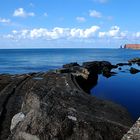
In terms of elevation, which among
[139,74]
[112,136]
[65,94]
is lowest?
[139,74]

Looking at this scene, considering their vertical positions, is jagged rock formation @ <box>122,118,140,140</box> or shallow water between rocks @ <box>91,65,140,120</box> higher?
jagged rock formation @ <box>122,118,140,140</box>

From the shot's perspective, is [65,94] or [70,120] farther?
[65,94]

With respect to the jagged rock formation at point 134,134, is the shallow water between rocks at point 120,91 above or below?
below

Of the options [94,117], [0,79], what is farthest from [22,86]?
[94,117]

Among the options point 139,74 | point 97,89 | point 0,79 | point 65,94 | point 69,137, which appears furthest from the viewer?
point 139,74

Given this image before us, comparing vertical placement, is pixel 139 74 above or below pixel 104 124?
below

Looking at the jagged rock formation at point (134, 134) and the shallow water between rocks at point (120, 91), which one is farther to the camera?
the shallow water between rocks at point (120, 91)

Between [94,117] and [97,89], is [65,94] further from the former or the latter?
[97,89]

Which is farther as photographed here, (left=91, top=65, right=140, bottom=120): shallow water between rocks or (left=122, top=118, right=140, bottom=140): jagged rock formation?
(left=91, top=65, right=140, bottom=120): shallow water between rocks

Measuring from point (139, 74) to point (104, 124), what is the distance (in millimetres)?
48977

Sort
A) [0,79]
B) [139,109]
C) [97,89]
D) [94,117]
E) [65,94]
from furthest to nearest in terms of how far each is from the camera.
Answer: [97,89], [0,79], [139,109], [65,94], [94,117]

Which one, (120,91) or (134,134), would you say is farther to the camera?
(120,91)

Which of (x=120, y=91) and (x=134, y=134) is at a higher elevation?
(x=134, y=134)

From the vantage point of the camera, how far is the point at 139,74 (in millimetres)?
59219
